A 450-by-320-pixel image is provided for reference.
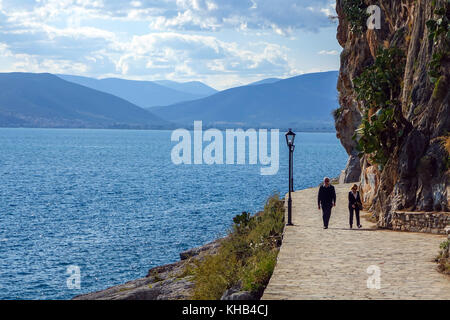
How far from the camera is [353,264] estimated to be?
46.4 ft

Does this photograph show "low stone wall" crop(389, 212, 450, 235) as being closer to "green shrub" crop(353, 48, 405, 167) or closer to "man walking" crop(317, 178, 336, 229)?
"man walking" crop(317, 178, 336, 229)

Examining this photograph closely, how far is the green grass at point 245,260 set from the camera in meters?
13.7

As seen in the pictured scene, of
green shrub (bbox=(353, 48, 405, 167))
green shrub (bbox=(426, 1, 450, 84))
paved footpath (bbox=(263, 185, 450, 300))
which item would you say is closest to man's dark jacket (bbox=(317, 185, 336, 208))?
paved footpath (bbox=(263, 185, 450, 300))

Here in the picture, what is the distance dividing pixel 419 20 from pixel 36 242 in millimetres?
25484

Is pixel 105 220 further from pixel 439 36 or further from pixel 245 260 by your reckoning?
pixel 439 36

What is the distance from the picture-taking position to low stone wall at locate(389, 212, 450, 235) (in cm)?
1823

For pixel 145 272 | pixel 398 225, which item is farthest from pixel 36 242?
pixel 398 225

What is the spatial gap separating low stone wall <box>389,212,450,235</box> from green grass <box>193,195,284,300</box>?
12.4ft

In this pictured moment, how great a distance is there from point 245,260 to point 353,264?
4.85 metres

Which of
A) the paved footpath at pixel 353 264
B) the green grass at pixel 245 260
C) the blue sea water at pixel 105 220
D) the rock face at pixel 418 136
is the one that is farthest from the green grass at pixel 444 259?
the blue sea water at pixel 105 220

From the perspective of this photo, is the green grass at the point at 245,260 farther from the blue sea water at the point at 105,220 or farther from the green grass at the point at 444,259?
the blue sea water at the point at 105,220

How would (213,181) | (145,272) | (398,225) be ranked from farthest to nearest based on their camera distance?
(213,181)
(145,272)
(398,225)

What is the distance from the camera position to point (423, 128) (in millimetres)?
20125
